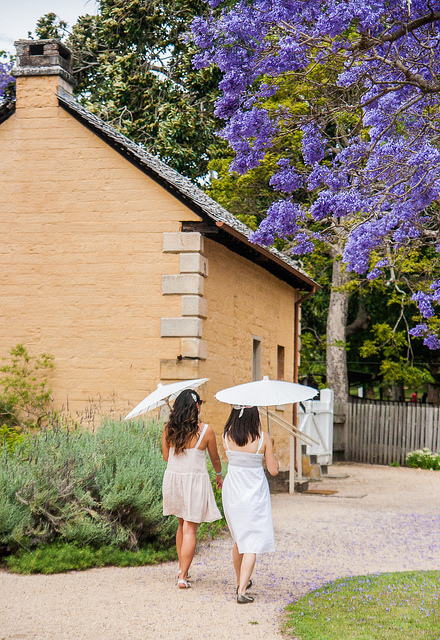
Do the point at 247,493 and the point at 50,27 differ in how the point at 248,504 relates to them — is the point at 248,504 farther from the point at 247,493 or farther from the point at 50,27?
the point at 50,27

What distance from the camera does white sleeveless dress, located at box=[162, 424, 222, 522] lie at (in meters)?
6.70

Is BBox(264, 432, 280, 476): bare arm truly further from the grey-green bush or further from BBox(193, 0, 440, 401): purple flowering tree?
BBox(193, 0, 440, 401): purple flowering tree

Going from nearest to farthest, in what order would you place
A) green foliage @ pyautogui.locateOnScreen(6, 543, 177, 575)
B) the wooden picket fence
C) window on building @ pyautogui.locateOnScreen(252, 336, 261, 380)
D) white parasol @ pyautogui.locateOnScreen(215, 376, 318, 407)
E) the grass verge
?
1. the grass verge
2. white parasol @ pyautogui.locateOnScreen(215, 376, 318, 407)
3. green foliage @ pyautogui.locateOnScreen(6, 543, 177, 575)
4. window on building @ pyautogui.locateOnScreen(252, 336, 261, 380)
5. the wooden picket fence

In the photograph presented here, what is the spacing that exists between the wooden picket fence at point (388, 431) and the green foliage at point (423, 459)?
46cm

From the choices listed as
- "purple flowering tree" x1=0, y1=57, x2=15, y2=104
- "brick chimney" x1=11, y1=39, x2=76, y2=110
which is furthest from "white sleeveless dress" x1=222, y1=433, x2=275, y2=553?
"purple flowering tree" x1=0, y1=57, x2=15, y2=104

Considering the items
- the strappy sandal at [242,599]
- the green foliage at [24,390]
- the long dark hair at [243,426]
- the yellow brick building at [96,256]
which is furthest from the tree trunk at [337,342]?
the strappy sandal at [242,599]

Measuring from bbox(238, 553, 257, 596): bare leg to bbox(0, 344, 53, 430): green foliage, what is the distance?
19.8 feet

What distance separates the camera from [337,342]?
22.4 metres

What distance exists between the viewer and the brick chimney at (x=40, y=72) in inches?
484

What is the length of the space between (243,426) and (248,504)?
64 centimetres

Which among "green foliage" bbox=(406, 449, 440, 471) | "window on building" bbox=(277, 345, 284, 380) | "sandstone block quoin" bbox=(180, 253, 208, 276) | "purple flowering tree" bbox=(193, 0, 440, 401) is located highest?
"purple flowering tree" bbox=(193, 0, 440, 401)

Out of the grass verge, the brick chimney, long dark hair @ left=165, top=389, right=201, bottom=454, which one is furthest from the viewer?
the brick chimney

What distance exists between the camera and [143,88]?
910 inches

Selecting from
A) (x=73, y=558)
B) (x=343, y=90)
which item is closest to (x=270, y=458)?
(x=73, y=558)
